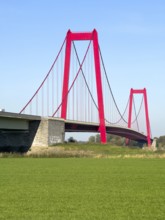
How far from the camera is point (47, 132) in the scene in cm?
6419

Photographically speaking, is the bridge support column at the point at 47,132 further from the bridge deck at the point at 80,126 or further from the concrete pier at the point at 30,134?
the bridge deck at the point at 80,126

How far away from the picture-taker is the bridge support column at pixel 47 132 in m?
64.1

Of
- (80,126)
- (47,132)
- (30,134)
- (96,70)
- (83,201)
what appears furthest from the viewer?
(80,126)

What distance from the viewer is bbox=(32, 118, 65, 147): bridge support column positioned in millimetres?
64062

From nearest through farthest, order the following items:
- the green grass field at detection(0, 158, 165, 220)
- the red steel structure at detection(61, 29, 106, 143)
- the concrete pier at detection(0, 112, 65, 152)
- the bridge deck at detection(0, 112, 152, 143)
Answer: the green grass field at detection(0, 158, 165, 220)
the bridge deck at detection(0, 112, 152, 143)
the concrete pier at detection(0, 112, 65, 152)
the red steel structure at detection(61, 29, 106, 143)

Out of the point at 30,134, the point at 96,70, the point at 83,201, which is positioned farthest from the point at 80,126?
the point at 83,201

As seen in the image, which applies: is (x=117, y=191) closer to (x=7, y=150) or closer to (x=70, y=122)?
(x=7, y=150)

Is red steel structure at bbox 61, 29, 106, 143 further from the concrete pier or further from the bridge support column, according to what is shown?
the concrete pier

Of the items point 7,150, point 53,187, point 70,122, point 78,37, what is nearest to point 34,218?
point 53,187

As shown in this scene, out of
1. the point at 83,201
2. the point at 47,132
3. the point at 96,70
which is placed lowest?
the point at 83,201

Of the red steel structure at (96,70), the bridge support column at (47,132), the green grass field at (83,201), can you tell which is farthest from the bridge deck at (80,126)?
the green grass field at (83,201)

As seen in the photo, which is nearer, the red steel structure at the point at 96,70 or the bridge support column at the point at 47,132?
the bridge support column at the point at 47,132

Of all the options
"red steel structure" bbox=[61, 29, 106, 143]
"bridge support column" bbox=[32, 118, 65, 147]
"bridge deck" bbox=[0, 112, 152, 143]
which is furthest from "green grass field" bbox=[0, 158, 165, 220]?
"red steel structure" bbox=[61, 29, 106, 143]

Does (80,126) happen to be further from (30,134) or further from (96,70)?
(30,134)
